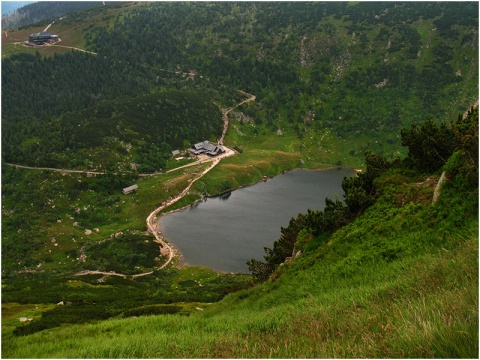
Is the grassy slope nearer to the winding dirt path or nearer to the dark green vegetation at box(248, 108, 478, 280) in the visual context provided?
the dark green vegetation at box(248, 108, 478, 280)

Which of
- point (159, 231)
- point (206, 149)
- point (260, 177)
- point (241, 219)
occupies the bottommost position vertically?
point (241, 219)

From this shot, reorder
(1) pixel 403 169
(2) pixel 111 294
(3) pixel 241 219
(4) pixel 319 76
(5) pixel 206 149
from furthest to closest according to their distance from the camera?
(4) pixel 319 76
(5) pixel 206 149
(3) pixel 241 219
(2) pixel 111 294
(1) pixel 403 169

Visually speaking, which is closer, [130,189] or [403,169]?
[403,169]

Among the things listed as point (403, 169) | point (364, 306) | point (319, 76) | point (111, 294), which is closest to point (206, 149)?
point (319, 76)

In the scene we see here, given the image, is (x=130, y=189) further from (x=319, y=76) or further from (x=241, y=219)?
(x=319, y=76)

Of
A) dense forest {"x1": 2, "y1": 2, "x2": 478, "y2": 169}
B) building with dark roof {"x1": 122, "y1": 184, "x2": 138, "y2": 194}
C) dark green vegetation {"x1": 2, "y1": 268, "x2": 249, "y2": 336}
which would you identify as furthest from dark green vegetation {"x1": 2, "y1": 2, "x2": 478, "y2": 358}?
building with dark roof {"x1": 122, "y1": 184, "x2": 138, "y2": 194}

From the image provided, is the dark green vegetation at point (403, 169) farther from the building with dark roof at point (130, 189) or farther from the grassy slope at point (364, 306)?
the building with dark roof at point (130, 189)

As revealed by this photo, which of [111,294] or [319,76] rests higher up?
[319,76]
